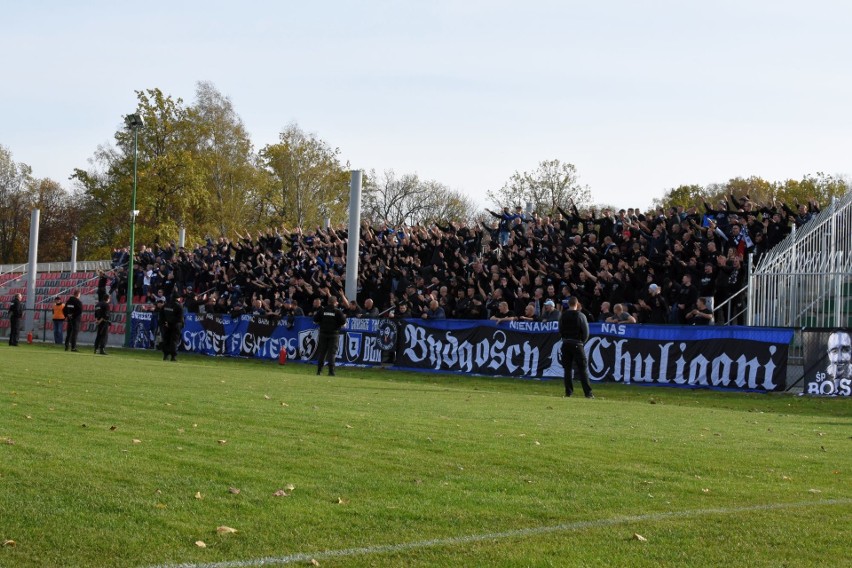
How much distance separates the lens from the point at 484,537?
273 inches

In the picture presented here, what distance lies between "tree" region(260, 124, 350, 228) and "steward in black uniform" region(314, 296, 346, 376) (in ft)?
161

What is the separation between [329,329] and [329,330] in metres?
0.03

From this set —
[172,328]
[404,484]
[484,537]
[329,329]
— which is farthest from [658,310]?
[484,537]

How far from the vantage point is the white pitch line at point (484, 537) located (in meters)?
6.12

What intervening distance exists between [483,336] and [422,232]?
7077mm

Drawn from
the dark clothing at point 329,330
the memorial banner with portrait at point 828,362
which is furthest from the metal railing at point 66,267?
the memorial banner with portrait at point 828,362

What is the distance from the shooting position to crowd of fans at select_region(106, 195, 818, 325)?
87.5ft

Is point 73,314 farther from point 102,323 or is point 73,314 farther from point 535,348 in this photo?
point 535,348

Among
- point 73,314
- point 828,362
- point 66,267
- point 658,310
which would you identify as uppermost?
point 66,267

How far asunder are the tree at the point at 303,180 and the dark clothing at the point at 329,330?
161 feet

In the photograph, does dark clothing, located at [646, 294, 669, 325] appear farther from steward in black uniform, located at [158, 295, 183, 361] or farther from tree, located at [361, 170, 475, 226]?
tree, located at [361, 170, 475, 226]

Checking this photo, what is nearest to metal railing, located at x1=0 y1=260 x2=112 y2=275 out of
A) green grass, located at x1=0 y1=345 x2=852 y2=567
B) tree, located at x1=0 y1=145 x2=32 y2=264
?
tree, located at x1=0 y1=145 x2=32 y2=264

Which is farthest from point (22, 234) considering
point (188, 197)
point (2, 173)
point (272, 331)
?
point (272, 331)

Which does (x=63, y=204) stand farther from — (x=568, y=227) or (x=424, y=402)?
(x=424, y=402)
